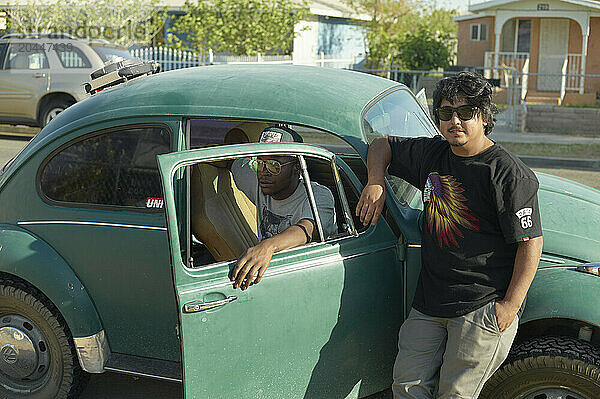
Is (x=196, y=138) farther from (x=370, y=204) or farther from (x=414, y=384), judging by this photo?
(x=414, y=384)

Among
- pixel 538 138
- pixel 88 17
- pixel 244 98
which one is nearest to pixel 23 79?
pixel 538 138

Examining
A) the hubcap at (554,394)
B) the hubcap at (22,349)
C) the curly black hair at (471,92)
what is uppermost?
the curly black hair at (471,92)

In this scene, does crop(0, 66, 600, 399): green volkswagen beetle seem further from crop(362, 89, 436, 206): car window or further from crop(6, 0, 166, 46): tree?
crop(6, 0, 166, 46): tree

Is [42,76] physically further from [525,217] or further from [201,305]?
[525,217]

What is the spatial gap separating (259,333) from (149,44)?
28408mm

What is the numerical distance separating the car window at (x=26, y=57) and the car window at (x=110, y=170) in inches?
470

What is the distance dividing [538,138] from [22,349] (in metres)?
14.4

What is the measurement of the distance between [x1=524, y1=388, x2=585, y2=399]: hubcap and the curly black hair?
3.80 feet

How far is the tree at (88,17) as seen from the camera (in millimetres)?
26922

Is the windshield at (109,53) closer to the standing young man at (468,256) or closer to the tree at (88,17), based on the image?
the tree at (88,17)

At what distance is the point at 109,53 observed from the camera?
614 inches

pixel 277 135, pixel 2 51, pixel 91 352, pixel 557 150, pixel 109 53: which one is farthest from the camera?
pixel 109 53

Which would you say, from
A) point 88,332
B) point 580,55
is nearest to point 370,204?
point 88,332

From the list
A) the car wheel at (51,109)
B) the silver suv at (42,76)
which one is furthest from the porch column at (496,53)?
the car wheel at (51,109)
